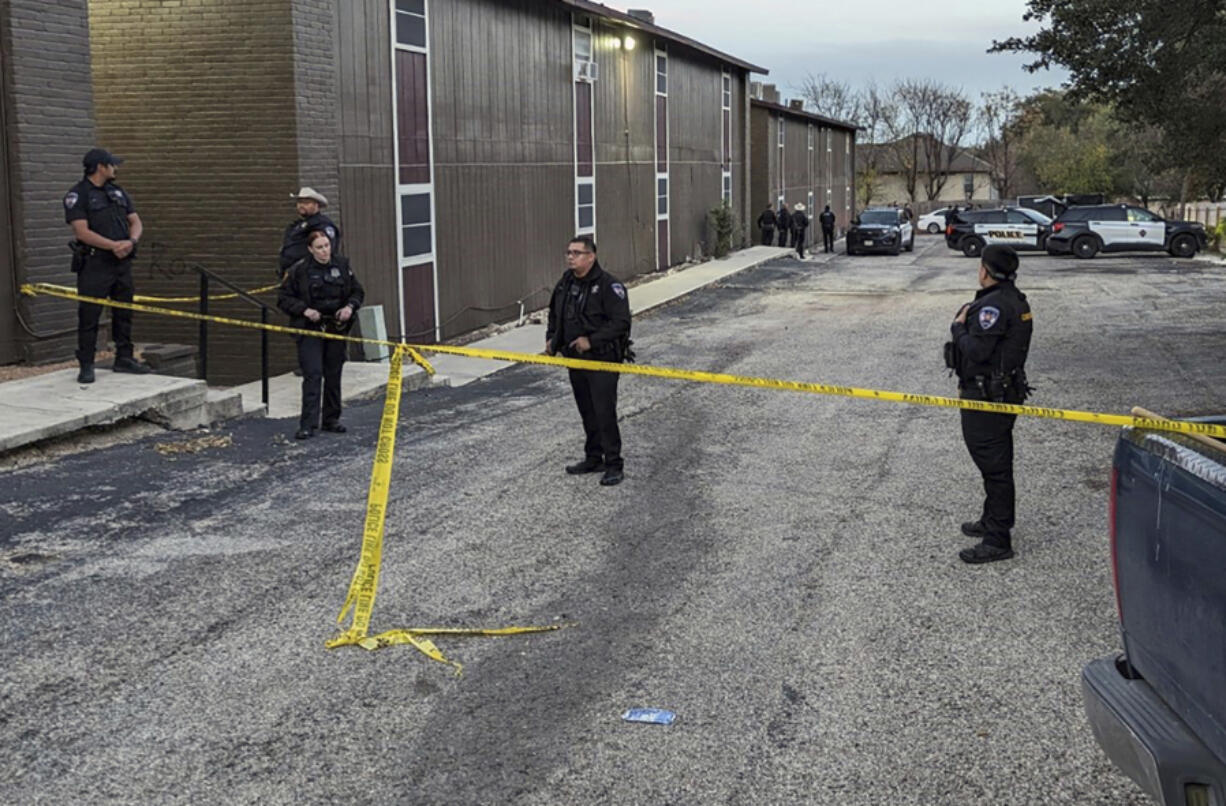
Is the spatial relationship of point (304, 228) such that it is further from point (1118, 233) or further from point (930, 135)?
point (930, 135)

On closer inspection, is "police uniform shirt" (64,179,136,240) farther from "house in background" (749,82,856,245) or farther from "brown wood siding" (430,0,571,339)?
"house in background" (749,82,856,245)

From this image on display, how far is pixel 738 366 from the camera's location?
16.8m

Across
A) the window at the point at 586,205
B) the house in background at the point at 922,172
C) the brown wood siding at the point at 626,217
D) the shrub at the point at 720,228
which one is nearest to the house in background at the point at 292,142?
the window at the point at 586,205

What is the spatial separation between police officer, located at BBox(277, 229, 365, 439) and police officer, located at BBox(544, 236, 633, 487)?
2.07m

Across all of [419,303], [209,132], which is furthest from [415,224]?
[209,132]

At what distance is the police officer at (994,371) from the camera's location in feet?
24.0

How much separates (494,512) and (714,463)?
2.32 metres

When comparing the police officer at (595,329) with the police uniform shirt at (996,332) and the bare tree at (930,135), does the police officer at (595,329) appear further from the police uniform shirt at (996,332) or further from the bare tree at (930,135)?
the bare tree at (930,135)

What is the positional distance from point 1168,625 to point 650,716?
2246mm

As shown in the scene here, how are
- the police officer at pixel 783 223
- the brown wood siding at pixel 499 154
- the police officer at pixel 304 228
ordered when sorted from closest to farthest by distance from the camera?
the police officer at pixel 304 228
the brown wood siding at pixel 499 154
the police officer at pixel 783 223

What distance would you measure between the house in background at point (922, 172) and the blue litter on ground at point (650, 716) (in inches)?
3553

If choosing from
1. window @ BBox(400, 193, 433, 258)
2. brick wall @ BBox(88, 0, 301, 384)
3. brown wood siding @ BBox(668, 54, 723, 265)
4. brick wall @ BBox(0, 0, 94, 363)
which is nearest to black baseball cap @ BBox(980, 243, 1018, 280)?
brick wall @ BBox(0, 0, 94, 363)

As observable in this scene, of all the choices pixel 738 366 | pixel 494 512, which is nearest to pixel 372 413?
pixel 494 512

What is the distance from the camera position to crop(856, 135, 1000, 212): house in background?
95.7m
